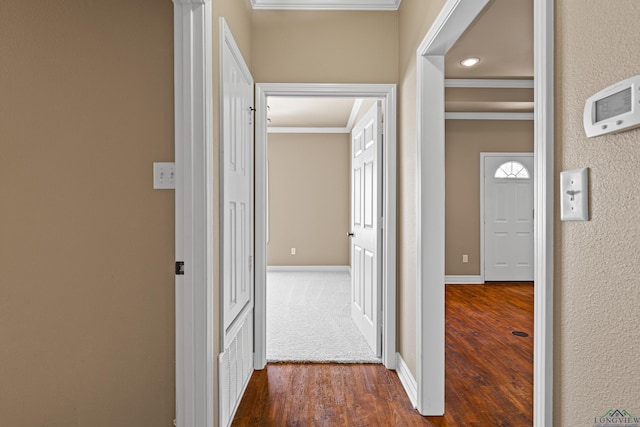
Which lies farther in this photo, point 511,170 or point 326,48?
point 511,170

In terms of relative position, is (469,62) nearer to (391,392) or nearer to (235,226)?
(235,226)

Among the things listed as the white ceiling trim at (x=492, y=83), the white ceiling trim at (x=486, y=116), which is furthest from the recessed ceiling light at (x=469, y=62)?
the white ceiling trim at (x=486, y=116)

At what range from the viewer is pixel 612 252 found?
0.81 m

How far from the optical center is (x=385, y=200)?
2943 mm

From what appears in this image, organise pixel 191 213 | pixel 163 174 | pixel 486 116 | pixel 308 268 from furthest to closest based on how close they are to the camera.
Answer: pixel 308 268 < pixel 486 116 < pixel 163 174 < pixel 191 213

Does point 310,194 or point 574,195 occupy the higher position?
point 310,194

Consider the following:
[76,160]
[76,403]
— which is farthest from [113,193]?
[76,403]

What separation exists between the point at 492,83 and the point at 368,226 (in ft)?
10.1

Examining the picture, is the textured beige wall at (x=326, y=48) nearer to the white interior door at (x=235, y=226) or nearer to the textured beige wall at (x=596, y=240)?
the white interior door at (x=235, y=226)

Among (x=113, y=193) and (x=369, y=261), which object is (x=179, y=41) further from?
(x=369, y=261)

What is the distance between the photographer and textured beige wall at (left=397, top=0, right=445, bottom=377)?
2.42 meters

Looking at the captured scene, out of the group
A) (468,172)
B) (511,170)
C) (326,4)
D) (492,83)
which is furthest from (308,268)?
(326,4)

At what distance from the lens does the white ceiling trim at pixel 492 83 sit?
5.05 meters

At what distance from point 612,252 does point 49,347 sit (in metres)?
2.20
